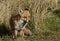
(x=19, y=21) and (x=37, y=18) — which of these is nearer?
(x=19, y=21)

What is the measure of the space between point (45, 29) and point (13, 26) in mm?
1361

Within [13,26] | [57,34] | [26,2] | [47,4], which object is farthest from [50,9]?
[13,26]

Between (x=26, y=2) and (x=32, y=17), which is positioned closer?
(x=32, y=17)

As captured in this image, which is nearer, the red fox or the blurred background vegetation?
the red fox

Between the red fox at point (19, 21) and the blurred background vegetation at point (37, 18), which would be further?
the blurred background vegetation at point (37, 18)

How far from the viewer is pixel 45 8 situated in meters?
9.43

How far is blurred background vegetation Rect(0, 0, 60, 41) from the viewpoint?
787cm

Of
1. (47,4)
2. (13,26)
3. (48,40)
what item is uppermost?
(47,4)

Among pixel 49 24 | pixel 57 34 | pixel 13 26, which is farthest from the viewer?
pixel 49 24

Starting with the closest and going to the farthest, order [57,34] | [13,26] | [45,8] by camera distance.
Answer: [13,26] < [57,34] < [45,8]

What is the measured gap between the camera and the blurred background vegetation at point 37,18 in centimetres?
787

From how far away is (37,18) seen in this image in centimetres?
874

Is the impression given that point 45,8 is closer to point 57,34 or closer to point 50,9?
point 50,9

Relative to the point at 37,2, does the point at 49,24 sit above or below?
below
